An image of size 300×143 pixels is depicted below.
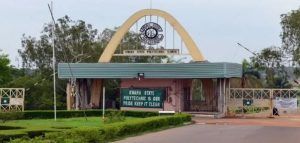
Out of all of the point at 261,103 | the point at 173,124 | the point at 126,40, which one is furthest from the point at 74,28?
the point at 173,124

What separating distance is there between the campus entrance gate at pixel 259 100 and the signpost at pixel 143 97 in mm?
5085

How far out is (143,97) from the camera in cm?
4294

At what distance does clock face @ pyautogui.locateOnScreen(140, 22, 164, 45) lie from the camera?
1697 inches

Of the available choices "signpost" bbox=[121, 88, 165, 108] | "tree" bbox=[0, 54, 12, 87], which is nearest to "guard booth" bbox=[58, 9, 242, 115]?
"signpost" bbox=[121, 88, 165, 108]

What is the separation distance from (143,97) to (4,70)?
67.9ft

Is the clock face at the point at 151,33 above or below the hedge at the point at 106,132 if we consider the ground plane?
above

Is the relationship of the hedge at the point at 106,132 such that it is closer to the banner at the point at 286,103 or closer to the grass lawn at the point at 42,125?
the grass lawn at the point at 42,125

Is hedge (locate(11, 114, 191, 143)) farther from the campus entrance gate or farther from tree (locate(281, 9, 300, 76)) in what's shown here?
tree (locate(281, 9, 300, 76))

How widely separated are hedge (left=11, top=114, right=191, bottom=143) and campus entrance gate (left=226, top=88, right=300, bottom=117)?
11152mm

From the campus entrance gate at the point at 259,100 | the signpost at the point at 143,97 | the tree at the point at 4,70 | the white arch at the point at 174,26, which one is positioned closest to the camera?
the campus entrance gate at the point at 259,100

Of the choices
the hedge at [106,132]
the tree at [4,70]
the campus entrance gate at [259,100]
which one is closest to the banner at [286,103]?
the campus entrance gate at [259,100]

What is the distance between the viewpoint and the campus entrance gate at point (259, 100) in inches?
1606

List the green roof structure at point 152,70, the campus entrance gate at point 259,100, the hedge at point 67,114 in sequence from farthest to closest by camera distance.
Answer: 1. the campus entrance gate at point 259,100
2. the green roof structure at point 152,70
3. the hedge at point 67,114

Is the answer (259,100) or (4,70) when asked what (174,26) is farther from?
(4,70)
